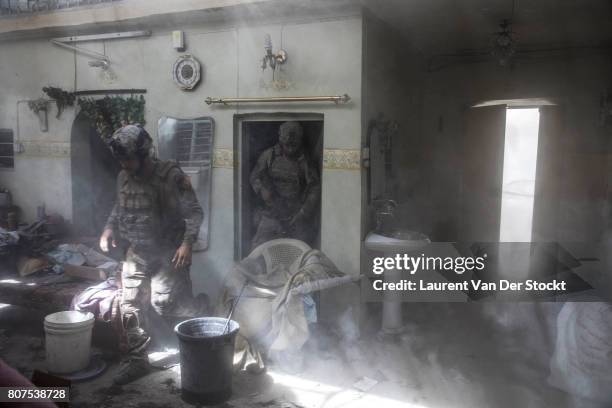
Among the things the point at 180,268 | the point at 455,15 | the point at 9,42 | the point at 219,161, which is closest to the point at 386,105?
the point at 455,15

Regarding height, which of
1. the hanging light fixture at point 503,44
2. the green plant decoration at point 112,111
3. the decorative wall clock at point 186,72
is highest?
the hanging light fixture at point 503,44

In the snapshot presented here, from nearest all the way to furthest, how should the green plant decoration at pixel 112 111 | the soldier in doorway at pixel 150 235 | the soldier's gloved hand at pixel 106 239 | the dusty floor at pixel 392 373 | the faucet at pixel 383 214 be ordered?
the dusty floor at pixel 392 373 → the soldier in doorway at pixel 150 235 → the soldier's gloved hand at pixel 106 239 → the faucet at pixel 383 214 → the green plant decoration at pixel 112 111

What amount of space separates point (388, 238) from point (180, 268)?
8.68ft

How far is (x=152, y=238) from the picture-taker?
595cm

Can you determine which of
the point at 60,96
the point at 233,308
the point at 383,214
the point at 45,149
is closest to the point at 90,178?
the point at 45,149

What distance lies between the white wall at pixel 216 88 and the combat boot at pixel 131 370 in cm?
191

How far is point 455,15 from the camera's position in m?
6.68

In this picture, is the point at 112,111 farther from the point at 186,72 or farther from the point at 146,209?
the point at 146,209

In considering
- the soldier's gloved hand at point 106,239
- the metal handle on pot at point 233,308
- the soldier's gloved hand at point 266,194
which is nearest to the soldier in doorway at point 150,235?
the soldier's gloved hand at point 106,239

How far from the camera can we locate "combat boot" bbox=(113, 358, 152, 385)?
5234mm

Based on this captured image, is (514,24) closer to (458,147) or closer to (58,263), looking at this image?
(458,147)

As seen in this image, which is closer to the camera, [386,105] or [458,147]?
[386,105]

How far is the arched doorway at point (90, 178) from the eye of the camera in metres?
8.21

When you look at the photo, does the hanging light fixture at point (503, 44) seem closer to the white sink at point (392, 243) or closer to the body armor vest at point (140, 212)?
the white sink at point (392, 243)
